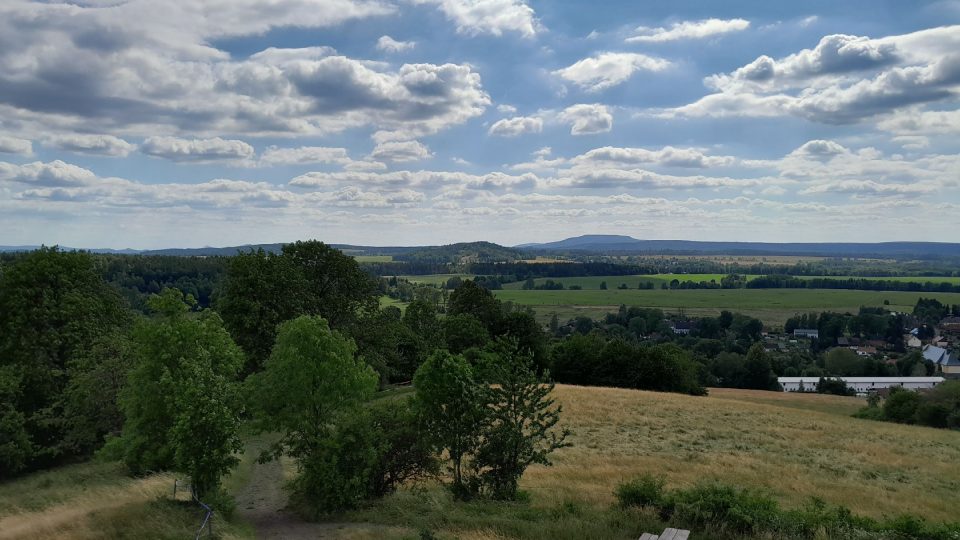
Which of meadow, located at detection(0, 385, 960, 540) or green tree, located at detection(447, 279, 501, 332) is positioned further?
green tree, located at detection(447, 279, 501, 332)

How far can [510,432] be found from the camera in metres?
16.8

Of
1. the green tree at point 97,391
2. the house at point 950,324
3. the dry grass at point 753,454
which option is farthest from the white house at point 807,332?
the green tree at point 97,391

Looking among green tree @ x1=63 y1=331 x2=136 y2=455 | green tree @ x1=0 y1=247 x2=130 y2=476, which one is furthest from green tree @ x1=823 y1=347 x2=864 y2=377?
green tree @ x1=0 y1=247 x2=130 y2=476

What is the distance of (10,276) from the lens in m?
30.9

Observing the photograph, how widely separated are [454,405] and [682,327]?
150627 mm

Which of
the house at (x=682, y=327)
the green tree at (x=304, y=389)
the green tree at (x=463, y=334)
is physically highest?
the green tree at (x=304, y=389)

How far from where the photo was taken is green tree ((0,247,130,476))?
3038cm

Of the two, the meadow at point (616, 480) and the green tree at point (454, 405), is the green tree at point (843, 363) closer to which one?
the meadow at point (616, 480)

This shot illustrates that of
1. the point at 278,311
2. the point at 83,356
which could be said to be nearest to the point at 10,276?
the point at 83,356

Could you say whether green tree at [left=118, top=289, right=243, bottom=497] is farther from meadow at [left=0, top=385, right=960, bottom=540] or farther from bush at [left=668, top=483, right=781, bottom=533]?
bush at [left=668, top=483, right=781, bottom=533]

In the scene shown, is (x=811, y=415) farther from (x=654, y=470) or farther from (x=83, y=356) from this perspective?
(x=83, y=356)

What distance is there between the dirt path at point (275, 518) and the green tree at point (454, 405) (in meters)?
3.02

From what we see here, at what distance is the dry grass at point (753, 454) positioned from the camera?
21.3 meters

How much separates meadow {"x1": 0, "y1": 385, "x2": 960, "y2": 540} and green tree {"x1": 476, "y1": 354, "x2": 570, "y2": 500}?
38.1 inches
